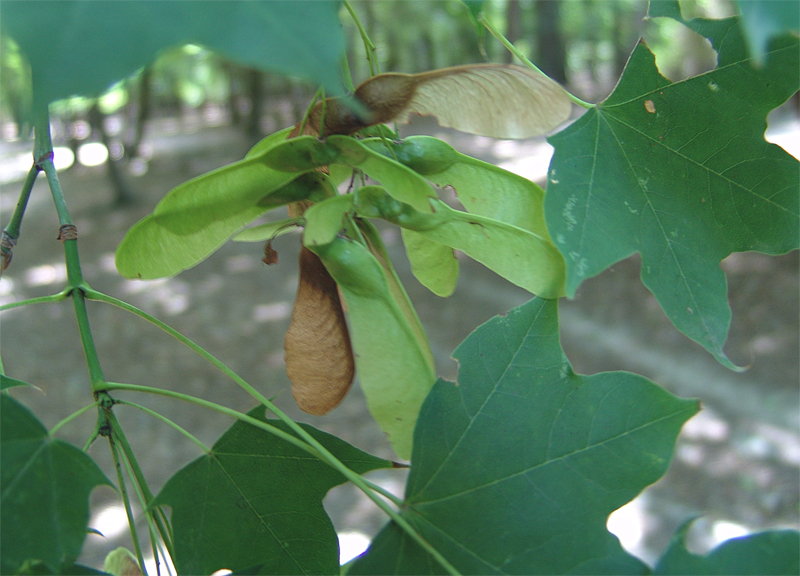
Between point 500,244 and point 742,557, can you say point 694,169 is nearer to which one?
point 500,244

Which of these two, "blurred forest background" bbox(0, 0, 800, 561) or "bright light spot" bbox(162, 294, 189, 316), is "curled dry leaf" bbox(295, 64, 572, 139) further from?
"bright light spot" bbox(162, 294, 189, 316)

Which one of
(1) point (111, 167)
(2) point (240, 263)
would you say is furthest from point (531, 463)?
(1) point (111, 167)

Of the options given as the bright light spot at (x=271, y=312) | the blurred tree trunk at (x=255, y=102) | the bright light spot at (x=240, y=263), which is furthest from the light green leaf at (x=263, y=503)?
the blurred tree trunk at (x=255, y=102)

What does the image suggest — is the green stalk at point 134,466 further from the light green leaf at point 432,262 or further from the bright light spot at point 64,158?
the bright light spot at point 64,158

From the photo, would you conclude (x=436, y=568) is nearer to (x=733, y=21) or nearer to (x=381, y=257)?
(x=381, y=257)

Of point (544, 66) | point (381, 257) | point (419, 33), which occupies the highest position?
point (419, 33)

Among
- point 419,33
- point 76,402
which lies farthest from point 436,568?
point 419,33
